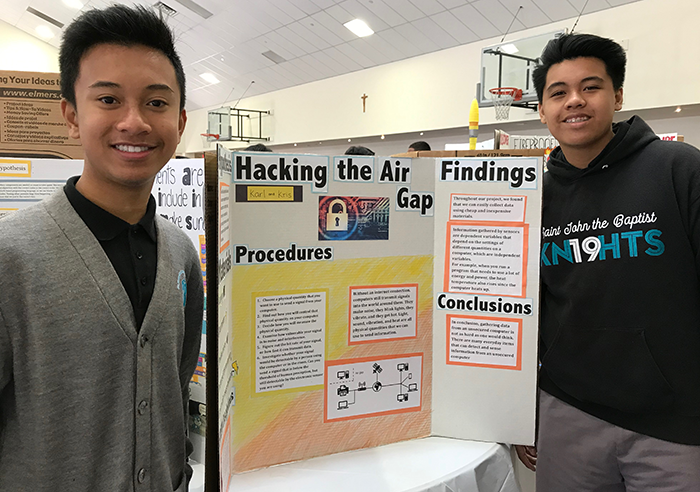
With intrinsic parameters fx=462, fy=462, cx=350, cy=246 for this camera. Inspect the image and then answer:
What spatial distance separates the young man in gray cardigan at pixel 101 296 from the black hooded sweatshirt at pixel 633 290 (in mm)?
1031

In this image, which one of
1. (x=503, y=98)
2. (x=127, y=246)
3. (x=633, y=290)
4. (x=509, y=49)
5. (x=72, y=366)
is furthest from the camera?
(x=509, y=49)

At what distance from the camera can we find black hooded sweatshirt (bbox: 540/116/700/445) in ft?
3.88

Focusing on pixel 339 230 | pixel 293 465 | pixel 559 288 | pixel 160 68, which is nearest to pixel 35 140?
pixel 160 68

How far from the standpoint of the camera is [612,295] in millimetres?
1232

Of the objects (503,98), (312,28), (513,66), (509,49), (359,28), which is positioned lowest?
→ (503,98)

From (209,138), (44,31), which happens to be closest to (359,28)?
(209,138)

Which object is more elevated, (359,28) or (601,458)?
(359,28)

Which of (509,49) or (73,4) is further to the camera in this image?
(73,4)

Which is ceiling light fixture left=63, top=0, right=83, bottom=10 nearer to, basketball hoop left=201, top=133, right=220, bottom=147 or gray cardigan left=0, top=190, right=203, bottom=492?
basketball hoop left=201, top=133, right=220, bottom=147

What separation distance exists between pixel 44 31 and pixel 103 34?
14.1m

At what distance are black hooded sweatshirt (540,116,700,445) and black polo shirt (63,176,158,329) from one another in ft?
3.52

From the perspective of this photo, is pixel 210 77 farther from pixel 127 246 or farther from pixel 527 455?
pixel 527 455

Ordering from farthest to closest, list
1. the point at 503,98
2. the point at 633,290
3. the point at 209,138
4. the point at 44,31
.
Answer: the point at 209,138, the point at 44,31, the point at 503,98, the point at 633,290

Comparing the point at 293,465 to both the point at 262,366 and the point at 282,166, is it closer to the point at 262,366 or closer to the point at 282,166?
the point at 262,366
